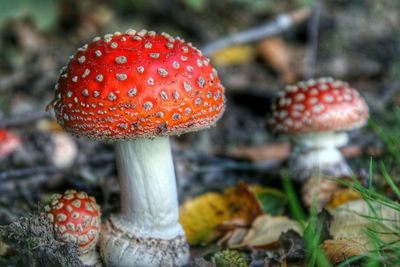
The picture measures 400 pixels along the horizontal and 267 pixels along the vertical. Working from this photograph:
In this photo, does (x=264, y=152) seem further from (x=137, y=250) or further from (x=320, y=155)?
(x=137, y=250)

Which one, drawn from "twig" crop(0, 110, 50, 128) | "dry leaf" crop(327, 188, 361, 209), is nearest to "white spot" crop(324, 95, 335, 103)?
"dry leaf" crop(327, 188, 361, 209)

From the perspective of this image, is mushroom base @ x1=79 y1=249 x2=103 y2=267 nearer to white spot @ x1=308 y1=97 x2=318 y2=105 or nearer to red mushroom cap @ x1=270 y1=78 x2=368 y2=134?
red mushroom cap @ x1=270 y1=78 x2=368 y2=134

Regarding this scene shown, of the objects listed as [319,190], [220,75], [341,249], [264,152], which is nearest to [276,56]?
[220,75]

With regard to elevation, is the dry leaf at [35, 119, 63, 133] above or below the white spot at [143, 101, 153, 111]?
below

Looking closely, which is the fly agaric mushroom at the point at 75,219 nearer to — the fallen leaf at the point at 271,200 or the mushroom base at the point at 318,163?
the fallen leaf at the point at 271,200

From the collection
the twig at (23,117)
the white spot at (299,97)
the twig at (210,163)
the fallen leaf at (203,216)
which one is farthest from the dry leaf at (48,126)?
the white spot at (299,97)

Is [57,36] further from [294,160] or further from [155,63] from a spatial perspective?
[155,63]

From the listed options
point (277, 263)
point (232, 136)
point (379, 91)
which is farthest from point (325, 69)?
point (277, 263)
